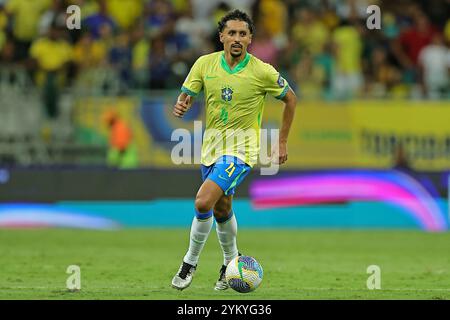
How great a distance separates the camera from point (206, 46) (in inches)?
882

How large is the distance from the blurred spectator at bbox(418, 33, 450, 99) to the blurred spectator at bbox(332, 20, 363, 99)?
1.27m

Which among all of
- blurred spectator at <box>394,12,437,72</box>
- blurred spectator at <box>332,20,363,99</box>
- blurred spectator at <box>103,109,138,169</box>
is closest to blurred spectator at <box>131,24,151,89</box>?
blurred spectator at <box>103,109,138,169</box>

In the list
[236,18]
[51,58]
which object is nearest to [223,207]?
[236,18]

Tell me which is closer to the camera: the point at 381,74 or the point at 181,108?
the point at 181,108

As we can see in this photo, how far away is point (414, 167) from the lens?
21.3 meters

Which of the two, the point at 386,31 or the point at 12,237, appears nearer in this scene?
the point at 12,237

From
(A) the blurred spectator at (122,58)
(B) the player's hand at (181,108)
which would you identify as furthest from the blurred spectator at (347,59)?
(B) the player's hand at (181,108)

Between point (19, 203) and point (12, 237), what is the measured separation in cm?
192

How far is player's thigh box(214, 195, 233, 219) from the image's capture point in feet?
38.1

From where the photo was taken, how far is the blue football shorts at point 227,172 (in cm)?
1125

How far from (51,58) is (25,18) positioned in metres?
1.26

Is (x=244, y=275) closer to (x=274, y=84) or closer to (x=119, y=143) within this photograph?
(x=274, y=84)

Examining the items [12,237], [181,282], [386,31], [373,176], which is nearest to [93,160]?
[12,237]
